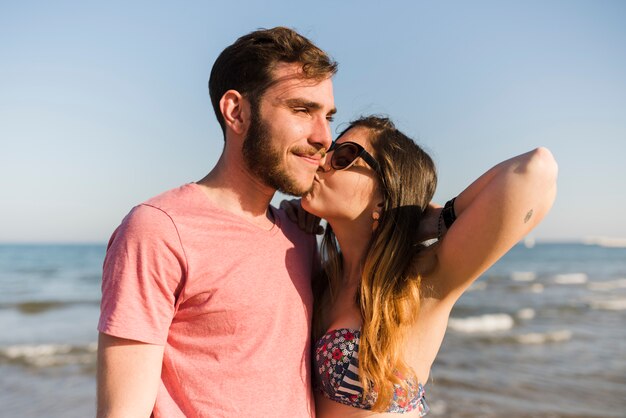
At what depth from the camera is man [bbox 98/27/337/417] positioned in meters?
2.52

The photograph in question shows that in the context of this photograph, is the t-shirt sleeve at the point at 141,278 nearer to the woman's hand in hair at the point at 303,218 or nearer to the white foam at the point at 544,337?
the woman's hand in hair at the point at 303,218

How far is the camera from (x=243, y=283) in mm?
2852

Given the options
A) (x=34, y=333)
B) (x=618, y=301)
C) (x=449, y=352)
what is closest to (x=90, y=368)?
(x=34, y=333)

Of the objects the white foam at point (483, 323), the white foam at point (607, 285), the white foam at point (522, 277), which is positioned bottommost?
the white foam at point (522, 277)

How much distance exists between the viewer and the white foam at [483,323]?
47.5 feet

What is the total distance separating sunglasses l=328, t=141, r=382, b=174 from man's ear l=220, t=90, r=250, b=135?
548mm

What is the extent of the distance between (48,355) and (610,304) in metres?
16.0

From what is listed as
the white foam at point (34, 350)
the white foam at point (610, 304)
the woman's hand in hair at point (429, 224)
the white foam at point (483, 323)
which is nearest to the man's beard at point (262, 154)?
the woman's hand in hair at point (429, 224)

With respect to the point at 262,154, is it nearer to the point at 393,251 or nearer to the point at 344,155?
the point at 344,155

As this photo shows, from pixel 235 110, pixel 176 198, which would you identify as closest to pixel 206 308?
pixel 176 198

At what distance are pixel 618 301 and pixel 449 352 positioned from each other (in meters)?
11.1

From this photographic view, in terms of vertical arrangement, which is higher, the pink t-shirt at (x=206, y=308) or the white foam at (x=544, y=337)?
the pink t-shirt at (x=206, y=308)

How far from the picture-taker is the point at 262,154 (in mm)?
3107

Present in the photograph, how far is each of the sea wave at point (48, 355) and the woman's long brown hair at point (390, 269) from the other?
885 centimetres
